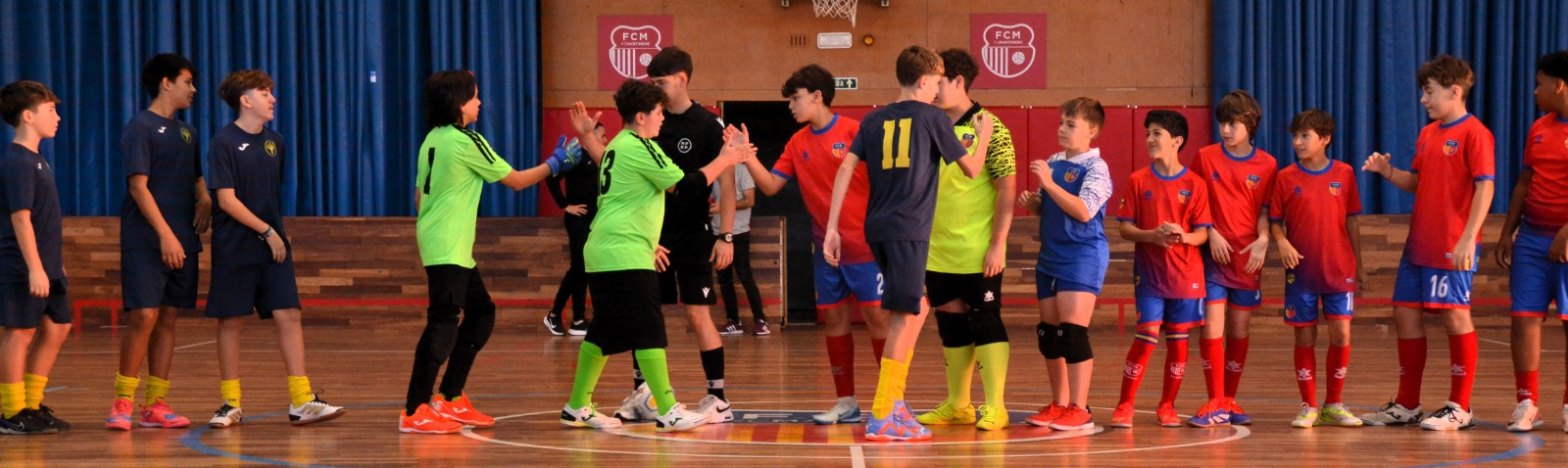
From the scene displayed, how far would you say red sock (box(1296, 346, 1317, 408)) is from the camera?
5410 millimetres

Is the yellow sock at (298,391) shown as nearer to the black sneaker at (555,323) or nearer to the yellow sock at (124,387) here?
the yellow sock at (124,387)

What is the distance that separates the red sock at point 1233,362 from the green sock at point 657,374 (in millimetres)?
2164

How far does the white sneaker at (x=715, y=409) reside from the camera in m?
5.41

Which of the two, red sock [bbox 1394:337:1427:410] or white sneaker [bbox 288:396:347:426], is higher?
red sock [bbox 1394:337:1427:410]

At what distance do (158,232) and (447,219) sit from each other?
1.15m

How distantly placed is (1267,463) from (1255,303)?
116cm

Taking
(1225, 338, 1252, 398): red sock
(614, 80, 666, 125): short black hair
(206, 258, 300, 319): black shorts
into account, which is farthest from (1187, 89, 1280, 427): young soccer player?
(206, 258, 300, 319): black shorts

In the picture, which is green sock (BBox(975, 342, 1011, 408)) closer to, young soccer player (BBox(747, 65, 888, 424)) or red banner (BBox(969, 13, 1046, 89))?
young soccer player (BBox(747, 65, 888, 424))

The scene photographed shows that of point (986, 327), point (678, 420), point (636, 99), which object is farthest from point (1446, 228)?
point (636, 99)

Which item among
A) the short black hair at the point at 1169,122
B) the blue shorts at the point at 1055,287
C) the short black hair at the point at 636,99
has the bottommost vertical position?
the blue shorts at the point at 1055,287

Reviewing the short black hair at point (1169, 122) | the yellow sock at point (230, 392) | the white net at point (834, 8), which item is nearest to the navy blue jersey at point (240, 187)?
the yellow sock at point (230, 392)

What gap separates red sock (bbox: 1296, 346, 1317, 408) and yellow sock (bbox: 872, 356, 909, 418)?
1.62 metres

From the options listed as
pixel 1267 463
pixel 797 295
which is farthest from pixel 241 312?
pixel 797 295

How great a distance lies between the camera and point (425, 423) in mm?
Result: 5105
